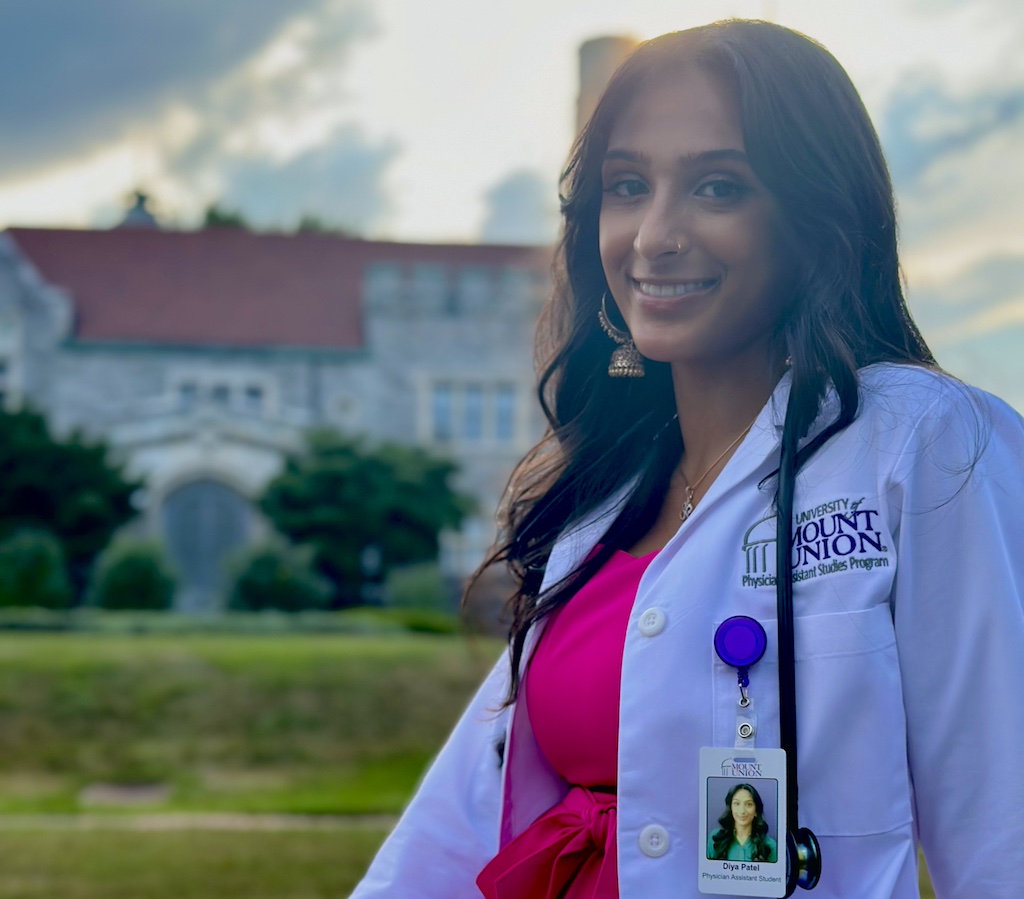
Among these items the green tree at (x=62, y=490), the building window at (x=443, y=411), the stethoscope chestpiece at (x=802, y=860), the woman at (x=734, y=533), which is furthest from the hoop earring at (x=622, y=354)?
the building window at (x=443, y=411)

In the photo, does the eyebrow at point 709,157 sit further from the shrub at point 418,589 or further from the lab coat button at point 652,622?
the shrub at point 418,589

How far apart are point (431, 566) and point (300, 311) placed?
371 inches

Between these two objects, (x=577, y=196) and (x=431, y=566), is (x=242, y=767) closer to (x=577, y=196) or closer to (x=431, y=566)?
(x=577, y=196)

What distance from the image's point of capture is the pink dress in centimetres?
170

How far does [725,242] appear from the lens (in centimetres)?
170

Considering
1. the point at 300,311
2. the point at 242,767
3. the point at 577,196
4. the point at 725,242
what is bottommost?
the point at 242,767

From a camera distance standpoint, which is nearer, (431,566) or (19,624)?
(19,624)

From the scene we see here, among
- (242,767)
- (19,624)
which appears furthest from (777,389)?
(19,624)

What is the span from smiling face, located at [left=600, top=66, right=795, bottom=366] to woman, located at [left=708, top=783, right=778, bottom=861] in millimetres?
615

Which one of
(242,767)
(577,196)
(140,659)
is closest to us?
(577,196)

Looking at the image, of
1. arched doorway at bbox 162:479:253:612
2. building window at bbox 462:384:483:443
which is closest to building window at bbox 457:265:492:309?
building window at bbox 462:384:483:443

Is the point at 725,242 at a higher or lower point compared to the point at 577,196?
lower

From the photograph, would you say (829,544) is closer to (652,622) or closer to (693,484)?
(652,622)

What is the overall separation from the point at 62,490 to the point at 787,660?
24743 millimetres
